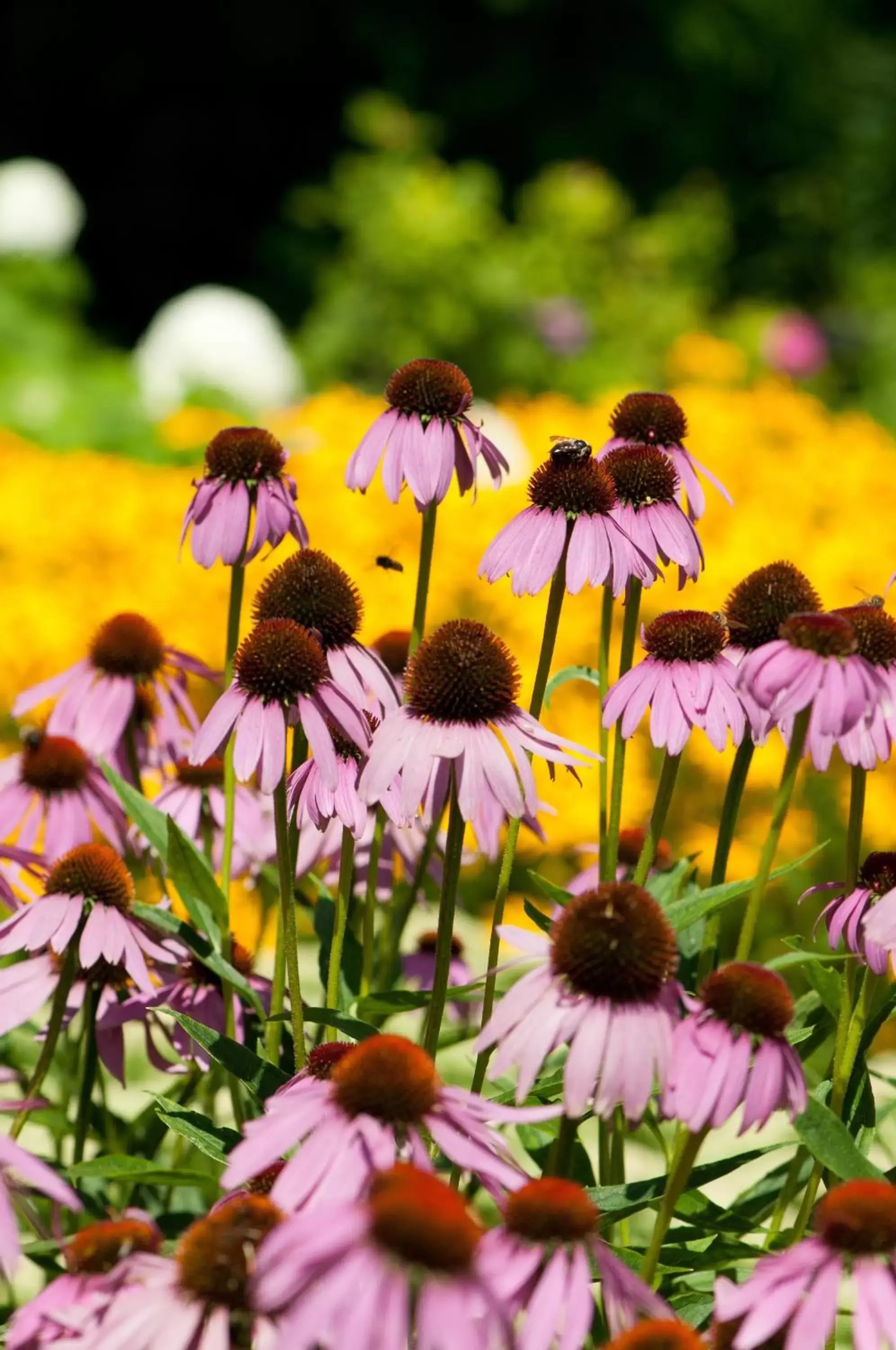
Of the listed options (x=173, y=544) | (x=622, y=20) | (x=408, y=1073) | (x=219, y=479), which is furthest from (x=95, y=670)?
(x=622, y=20)

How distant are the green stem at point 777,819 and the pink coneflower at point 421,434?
0.43 meters

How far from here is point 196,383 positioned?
6551 millimetres

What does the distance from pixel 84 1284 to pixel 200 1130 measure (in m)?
0.31

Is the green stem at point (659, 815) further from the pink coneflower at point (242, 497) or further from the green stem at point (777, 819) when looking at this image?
the pink coneflower at point (242, 497)

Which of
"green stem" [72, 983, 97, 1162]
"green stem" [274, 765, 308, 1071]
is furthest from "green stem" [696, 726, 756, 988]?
"green stem" [72, 983, 97, 1162]

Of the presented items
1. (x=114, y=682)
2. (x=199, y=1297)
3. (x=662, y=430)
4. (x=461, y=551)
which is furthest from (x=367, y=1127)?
(x=461, y=551)

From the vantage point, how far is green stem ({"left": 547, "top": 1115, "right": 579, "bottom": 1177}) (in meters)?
1.01

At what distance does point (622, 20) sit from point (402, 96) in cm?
154

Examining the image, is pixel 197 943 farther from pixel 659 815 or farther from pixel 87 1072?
pixel 659 815

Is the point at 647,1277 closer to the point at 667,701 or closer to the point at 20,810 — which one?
the point at 667,701

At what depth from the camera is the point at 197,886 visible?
1.42 m

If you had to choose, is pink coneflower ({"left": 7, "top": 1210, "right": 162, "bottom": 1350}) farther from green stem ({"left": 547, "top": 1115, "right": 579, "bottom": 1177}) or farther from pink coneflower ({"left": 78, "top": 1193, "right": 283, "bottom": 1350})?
green stem ({"left": 547, "top": 1115, "right": 579, "bottom": 1177})

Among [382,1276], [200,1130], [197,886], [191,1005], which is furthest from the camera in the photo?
[191,1005]

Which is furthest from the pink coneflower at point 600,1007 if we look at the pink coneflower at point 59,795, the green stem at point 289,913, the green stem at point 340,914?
the pink coneflower at point 59,795
